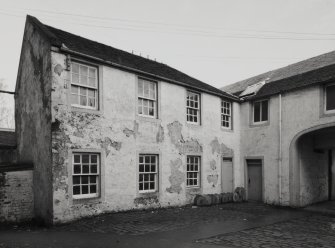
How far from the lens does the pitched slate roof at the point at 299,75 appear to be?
14898 millimetres

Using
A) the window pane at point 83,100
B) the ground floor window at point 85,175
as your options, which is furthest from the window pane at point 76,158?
the window pane at point 83,100

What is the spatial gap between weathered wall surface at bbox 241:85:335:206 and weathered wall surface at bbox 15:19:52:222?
11.4m

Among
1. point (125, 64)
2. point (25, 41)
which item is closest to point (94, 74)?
point (125, 64)

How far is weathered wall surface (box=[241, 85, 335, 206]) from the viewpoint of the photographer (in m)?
14.5

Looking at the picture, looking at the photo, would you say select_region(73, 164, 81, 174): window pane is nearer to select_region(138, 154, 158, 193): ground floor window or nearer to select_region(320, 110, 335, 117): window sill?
select_region(138, 154, 158, 193): ground floor window

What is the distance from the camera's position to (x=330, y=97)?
14.0m

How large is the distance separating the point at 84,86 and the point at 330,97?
37.0ft

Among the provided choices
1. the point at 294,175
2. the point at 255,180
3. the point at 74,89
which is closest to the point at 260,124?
the point at 255,180

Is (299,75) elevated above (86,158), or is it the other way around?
(299,75)

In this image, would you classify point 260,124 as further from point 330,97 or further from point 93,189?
point 93,189

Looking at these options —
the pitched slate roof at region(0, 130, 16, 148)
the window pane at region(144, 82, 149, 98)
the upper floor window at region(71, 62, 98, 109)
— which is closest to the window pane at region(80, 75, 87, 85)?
the upper floor window at region(71, 62, 98, 109)

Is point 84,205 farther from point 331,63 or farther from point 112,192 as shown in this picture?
Result: point 331,63

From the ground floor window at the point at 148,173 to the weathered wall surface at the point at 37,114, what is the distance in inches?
161

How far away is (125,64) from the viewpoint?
13023 millimetres
